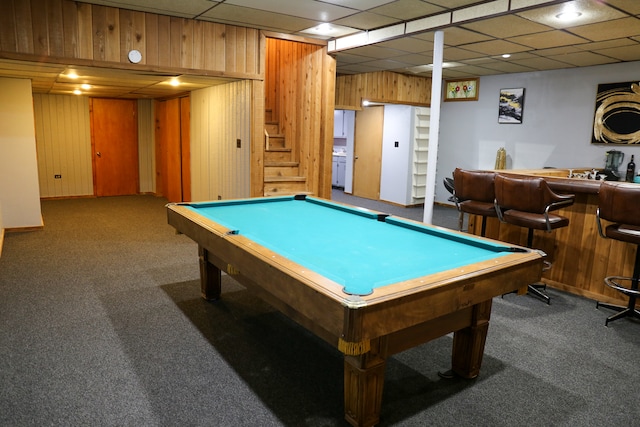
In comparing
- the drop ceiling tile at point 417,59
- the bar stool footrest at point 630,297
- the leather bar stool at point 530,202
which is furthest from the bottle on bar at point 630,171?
the drop ceiling tile at point 417,59

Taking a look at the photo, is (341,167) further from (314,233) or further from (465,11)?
(314,233)

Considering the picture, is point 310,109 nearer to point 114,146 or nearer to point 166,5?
point 166,5

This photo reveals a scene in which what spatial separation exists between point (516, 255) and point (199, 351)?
207cm

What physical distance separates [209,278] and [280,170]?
9.79 ft

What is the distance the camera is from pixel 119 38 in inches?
190

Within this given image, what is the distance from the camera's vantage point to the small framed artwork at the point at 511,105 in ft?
25.3

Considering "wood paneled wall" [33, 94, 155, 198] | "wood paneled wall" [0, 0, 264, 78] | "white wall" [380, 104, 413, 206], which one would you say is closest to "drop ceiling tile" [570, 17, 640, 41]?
"wood paneled wall" [0, 0, 264, 78]

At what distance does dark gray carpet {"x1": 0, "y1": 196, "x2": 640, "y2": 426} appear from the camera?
2352mm

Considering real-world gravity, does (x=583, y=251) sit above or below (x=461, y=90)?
below

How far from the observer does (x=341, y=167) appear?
37.7 feet

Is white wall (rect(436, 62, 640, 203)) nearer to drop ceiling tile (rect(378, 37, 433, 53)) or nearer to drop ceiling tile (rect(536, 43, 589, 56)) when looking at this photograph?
drop ceiling tile (rect(536, 43, 589, 56))

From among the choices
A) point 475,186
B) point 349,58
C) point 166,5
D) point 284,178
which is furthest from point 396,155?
point 166,5

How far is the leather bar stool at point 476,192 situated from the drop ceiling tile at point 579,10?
1.55 meters

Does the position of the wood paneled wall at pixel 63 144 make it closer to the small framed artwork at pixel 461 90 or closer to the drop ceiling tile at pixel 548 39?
the small framed artwork at pixel 461 90
